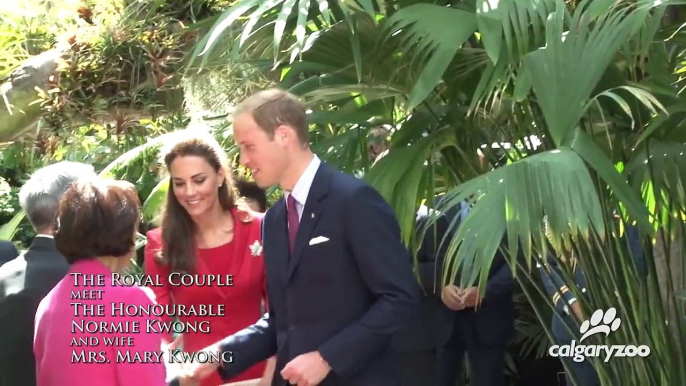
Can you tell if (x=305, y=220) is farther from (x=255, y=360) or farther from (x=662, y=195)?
(x=662, y=195)

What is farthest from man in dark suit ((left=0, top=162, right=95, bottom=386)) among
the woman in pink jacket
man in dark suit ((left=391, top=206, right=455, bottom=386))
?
man in dark suit ((left=391, top=206, right=455, bottom=386))

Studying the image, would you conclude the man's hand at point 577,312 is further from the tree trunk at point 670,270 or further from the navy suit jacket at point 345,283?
the navy suit jacket at point 345,283

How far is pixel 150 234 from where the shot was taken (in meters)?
2.69

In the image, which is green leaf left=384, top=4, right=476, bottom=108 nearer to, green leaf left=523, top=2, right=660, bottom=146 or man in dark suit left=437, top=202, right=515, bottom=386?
green leaf left=523, top=2, right=660, bottom=146

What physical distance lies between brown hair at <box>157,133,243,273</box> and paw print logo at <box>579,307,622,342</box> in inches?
38.8

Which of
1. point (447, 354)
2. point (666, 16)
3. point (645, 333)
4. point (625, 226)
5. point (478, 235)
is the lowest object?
point (447, 354)

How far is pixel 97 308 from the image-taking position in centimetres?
196

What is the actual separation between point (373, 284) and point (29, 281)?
96cm

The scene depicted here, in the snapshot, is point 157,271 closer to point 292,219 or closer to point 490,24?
point 292,219

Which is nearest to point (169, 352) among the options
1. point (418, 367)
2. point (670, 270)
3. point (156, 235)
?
point (156, 235)

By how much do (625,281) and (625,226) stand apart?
0.14 metres

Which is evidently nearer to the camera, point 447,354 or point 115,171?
point 115,171

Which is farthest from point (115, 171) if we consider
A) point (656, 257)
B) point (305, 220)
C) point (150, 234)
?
point (656, 257)

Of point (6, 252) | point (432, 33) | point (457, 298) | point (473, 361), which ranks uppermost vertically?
point (432, 33)
